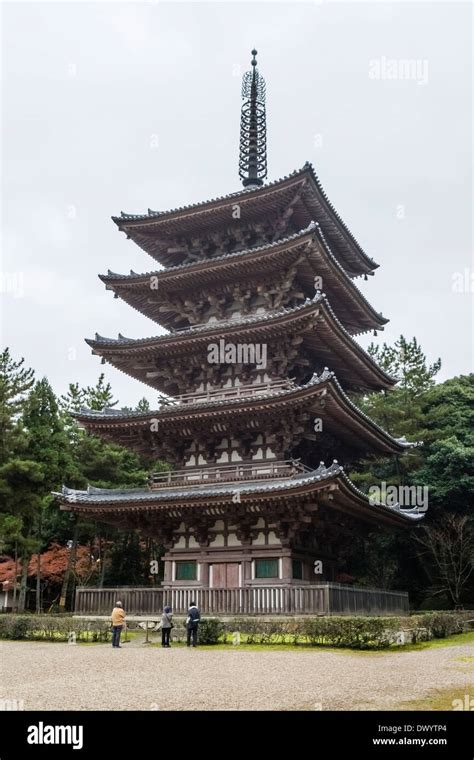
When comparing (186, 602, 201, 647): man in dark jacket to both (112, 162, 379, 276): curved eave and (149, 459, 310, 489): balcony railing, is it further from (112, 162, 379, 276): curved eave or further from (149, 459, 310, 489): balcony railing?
(112, 162, 379, 276): curved eave

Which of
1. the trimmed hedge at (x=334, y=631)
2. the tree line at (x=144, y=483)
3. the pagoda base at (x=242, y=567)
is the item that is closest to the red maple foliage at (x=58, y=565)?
the tree line at (x=144, y=483)

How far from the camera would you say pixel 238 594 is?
83.3 feet

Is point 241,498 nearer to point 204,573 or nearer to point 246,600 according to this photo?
point 246,600

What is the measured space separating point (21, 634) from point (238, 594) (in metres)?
8.18

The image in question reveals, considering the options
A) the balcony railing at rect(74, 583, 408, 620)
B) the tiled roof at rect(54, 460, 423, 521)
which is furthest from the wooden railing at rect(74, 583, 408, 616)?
the tiled roof at rect(54, 460, 423, 521)

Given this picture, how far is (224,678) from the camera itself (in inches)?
575

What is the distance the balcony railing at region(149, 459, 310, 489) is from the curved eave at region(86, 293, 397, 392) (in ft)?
17.2

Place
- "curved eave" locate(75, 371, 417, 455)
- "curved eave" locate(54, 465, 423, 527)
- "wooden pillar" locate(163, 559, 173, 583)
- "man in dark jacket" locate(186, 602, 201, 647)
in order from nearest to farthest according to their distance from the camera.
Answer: "man in dark jacket" locate(186, 602, 201, 647), "curved eave" locate(54, 465, 423, 527), "curved eave" locate(75, 371, 417, 455), "wooden pillar" locate(163, 559, 173, 583)

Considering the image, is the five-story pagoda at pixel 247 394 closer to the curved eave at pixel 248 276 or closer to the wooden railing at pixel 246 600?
the curved eave at pixel 248 276

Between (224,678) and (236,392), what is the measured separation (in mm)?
16925

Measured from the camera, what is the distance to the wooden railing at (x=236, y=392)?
1165 inches

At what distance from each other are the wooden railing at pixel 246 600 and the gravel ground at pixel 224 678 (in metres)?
3.82

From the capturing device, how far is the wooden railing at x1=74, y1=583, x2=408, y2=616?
24.2m

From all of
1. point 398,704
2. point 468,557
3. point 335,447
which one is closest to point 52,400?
point 335,447
